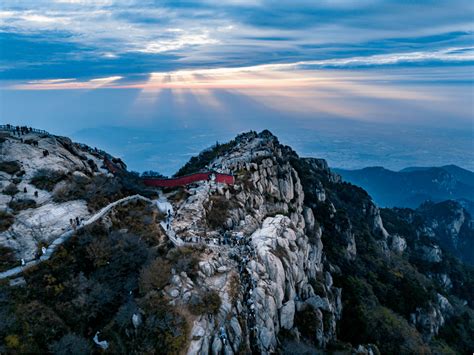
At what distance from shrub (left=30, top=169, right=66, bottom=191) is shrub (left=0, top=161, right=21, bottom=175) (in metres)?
2.05

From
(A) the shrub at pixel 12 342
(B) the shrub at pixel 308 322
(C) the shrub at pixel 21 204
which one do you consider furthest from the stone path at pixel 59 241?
(B) the shrub at pixel 308 322

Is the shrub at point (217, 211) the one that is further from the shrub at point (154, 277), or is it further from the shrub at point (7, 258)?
the shrub at point (7, 258)

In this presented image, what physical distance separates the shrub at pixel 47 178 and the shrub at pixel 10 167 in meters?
2.05

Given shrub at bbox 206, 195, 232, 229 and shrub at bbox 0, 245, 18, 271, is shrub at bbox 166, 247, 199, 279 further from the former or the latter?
shrub at bbox 0, 245, 18, 271

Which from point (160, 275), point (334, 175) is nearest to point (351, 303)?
point (160, 275)

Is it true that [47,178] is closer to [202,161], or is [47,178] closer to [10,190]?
[10,190]

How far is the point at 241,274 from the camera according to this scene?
25.0 meters

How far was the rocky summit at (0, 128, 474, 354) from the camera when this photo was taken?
803 inches

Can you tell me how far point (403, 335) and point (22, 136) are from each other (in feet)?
170

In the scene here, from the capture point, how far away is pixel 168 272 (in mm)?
22984

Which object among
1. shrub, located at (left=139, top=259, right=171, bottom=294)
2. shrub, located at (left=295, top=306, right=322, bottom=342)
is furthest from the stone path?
shrub, located at (left=295, top=306, right=322, bottom=342)

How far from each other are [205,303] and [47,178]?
76.6 ft

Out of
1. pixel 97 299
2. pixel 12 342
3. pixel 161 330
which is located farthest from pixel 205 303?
pixel 12 342

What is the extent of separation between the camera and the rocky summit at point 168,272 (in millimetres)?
20406
